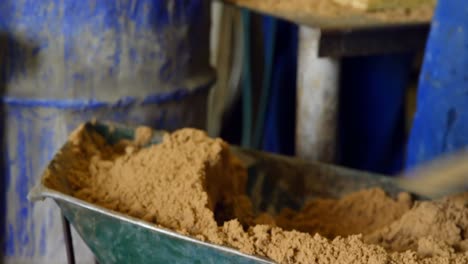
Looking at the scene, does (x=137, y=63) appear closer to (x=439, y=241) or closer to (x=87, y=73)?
(x=87, y=73)

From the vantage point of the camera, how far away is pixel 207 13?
1.97 m

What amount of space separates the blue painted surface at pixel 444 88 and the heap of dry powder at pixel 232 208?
286 millimetres

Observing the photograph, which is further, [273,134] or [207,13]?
[273,134]

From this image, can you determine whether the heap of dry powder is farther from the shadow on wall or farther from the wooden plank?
the wooden plank

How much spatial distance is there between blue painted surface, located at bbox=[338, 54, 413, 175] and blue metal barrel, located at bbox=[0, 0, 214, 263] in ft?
2.30

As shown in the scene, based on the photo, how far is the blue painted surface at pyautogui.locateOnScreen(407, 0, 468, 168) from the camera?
1643 millimetres

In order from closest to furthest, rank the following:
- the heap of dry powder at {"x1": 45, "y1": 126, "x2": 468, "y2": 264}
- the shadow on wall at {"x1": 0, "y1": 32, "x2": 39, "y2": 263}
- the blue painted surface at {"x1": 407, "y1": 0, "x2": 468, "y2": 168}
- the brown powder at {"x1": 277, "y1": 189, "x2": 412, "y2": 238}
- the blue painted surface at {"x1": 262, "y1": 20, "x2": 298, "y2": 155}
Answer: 1. the heap of dry powder at {"x1": 45, "y1": 126, "x2": 468, "y2": 264}
2. the brown powder at {"x1": 277, "y1": 189, "x2": 412, "y2": 238}
3. the blue painted surface at {"x1": 407, "y1": 0, "x2": 468, "y2": 168}
4. the shadow on wall at {"x1": 0, "y1": 32, "x2": 39, "y2": 263}
5. the blue painted surface at {"x1": 262, "y1": 20, "x2": 298, "y2": 155}

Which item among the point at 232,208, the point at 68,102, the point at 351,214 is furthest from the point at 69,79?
the point at 351,214

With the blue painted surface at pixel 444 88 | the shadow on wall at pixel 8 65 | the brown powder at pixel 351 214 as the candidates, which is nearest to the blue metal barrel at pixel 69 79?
the shadow on wall at pixel 8 65

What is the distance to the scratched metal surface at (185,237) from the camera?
1135 mm

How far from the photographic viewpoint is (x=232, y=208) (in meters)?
1.42

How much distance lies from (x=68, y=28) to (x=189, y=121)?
1.39ft

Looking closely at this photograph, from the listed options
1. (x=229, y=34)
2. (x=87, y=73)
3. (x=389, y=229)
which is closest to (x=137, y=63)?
(x=87, y=73)

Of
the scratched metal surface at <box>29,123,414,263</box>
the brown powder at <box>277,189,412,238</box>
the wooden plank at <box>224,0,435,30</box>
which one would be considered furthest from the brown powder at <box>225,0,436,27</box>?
the brown powder at <box>277,189,412,238</box>
